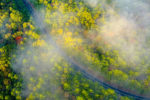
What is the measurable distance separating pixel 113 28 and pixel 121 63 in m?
6.65

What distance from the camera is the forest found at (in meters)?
15.9

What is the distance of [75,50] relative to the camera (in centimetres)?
1914

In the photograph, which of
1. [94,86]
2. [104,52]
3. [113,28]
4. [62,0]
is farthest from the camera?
[62,0]

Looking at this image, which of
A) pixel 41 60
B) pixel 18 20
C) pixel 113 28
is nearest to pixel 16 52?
pixel 41 60

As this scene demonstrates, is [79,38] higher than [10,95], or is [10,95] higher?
[79,38]

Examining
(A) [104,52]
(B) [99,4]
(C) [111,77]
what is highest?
(B) [99,4]

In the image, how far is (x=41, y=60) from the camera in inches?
690

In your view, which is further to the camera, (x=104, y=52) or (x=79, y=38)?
(x=79, y=38)

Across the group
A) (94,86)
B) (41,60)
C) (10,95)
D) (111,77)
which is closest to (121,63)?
(111,77)

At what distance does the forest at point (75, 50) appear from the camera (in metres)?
15.9

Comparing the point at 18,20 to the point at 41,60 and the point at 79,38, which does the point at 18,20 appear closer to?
the point at 41,60

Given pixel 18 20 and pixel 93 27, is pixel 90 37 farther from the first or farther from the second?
pixel 18 20

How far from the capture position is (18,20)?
20.7 meters

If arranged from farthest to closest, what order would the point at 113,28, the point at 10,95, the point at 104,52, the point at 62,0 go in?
the point at 62,0 → the point at 113,28 → the point at 104,52 → the point at 10,95
